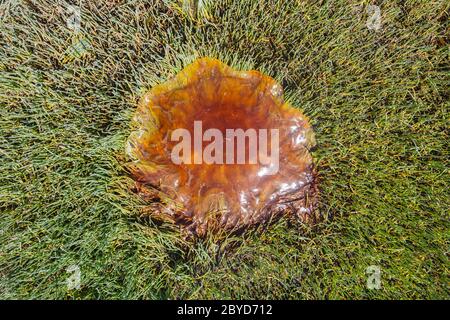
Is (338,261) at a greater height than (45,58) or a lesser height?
lesser

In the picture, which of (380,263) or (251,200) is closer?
(380,263)

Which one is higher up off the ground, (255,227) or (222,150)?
(222,150)

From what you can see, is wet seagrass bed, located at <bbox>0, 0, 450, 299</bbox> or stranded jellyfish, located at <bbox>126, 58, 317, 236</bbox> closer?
wet seagrass bed, located at <bbox>0, 0, 450, 299</bbox>

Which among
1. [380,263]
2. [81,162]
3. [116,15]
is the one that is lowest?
[380,263]

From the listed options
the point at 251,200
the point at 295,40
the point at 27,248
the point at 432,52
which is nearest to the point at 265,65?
the point at 295,40

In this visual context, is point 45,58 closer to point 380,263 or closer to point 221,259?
point 221,259
